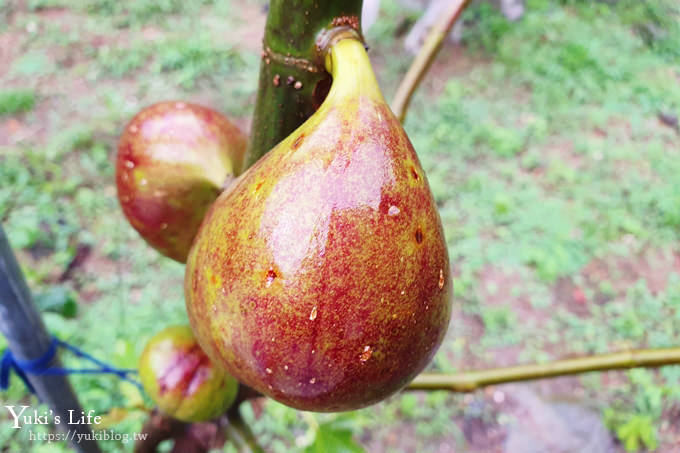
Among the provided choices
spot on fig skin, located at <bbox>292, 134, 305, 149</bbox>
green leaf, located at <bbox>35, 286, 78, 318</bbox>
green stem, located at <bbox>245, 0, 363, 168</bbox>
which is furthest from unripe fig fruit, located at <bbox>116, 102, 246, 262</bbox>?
green leaf, located at <bbox>35, 286, 78, 318</bbox>

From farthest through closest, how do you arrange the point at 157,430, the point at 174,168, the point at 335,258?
1. the point at 157,430
2. the point at 174,168
3. the point at 335,258

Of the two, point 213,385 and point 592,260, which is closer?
point 213,385

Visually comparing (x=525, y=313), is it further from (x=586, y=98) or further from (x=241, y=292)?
(x=241, y=292)

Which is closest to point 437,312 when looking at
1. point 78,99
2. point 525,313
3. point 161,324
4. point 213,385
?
point 213,385

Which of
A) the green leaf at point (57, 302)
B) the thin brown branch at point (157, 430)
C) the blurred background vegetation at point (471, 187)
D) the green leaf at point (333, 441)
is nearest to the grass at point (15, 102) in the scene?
the blurred background vegetation at point (471, 187)

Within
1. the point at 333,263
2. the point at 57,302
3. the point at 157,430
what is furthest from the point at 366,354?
the point at 57,302

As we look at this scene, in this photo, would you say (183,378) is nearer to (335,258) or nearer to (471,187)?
(335,258)

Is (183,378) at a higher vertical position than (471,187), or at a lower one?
higher

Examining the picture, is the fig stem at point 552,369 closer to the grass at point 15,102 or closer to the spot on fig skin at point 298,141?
the spot on fig skin at point 298,141
